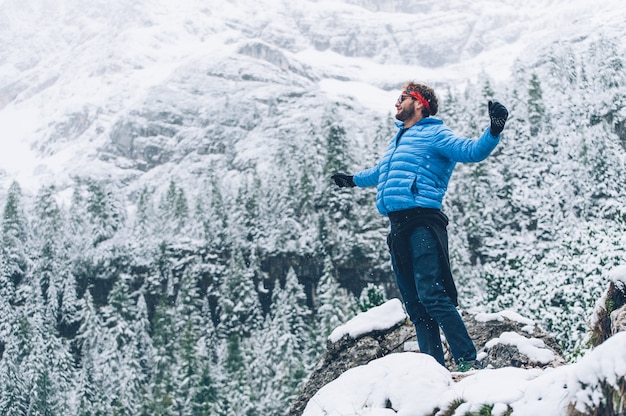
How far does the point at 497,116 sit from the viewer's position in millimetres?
4941

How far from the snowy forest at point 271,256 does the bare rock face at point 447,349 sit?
23720mm

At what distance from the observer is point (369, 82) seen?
15550 cm

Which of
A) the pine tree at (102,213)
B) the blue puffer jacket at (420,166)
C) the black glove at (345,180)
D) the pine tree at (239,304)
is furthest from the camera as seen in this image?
the pine tree at (102,213)

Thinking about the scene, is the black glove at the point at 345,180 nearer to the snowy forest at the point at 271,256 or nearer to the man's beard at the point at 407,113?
the man's beard at the point at 407,113

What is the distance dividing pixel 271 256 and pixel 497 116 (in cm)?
5543

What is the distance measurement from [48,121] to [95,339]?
96907 millimetres

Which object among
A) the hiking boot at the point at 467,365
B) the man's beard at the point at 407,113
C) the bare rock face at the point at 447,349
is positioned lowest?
the bare rock face at the point at 447,349

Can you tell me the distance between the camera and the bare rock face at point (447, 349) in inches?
298

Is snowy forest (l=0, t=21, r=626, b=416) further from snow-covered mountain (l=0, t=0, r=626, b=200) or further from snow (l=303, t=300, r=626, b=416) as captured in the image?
snow (l=303, t=300, r=626, b=416)

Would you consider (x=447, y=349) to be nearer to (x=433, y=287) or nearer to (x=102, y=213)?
(x=433, y=287)

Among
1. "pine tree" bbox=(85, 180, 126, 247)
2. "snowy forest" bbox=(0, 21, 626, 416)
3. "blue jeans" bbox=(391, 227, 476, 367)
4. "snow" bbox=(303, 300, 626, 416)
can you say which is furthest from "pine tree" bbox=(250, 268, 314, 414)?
"snow" bbox=(303, 300, 626, 416)

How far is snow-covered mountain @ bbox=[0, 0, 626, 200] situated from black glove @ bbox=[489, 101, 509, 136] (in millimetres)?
38854

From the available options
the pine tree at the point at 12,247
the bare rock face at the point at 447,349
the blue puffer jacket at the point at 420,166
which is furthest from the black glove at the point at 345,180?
the pine tree at the point at 12,247

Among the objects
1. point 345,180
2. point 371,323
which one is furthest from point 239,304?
point 345,180
